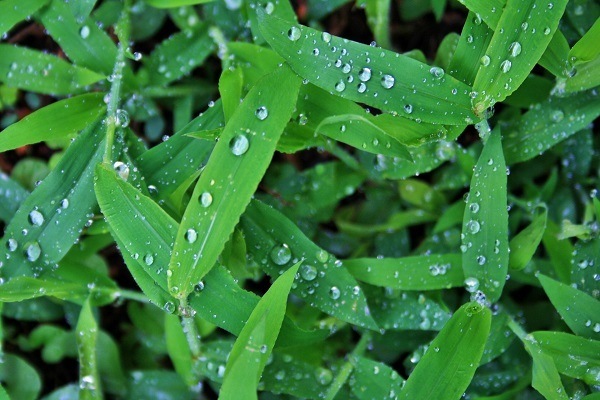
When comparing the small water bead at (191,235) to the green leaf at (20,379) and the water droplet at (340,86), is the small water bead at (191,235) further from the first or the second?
the green leaf at (20,379)

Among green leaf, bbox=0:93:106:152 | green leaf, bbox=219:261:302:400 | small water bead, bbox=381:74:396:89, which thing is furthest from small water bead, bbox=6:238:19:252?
small water bead, bbox=381:74:396:89

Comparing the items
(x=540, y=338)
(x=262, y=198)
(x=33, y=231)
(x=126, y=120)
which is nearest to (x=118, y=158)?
(x=126, y=120)

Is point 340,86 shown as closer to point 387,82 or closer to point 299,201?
point 387,82

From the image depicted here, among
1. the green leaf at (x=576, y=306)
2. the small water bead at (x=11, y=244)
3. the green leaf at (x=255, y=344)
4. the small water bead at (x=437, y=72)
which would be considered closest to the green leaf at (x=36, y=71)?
the small water bead at (x=11, y=244)

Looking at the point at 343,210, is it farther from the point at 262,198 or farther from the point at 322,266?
the point at 322,266

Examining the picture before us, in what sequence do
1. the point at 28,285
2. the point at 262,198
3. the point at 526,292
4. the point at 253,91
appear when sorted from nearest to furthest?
the point at 253,91 → the point at 28,285 → the point at 262,198 → the point at 526,292

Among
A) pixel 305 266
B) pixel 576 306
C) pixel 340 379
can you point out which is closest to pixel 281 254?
pixel 305 266
